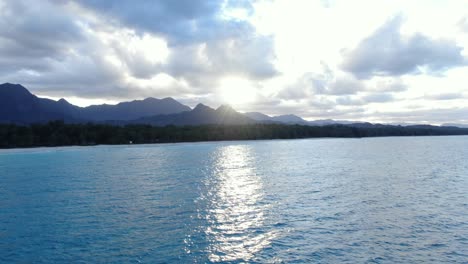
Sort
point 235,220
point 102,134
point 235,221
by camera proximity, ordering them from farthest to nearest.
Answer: point 102,134 → point 235,220 → point 235,221

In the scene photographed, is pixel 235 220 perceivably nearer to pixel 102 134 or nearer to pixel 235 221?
pixel 235 221

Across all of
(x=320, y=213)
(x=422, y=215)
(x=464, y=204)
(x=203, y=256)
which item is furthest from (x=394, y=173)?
(x=203, y=256)

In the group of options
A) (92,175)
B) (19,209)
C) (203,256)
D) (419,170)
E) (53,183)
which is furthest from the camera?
(419,170)

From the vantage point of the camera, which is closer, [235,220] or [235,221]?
[235,221]

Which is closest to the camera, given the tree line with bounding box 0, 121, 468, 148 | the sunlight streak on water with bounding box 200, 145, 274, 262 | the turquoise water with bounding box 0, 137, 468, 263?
the turquoise water with bounding box 0, 137, 468, 263

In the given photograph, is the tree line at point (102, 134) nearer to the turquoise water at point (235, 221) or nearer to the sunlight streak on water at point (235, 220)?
the turquoise water at point (235, 221)

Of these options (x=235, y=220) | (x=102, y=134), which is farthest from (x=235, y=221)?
(x=102, y=134)

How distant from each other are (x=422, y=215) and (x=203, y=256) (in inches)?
822

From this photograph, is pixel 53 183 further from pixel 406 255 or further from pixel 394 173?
pixel 394 173

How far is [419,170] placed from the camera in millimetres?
62688

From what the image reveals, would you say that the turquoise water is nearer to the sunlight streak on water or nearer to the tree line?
the sunlight streak on water

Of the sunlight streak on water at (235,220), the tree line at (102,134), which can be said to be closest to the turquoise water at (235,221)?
the sunlight streak on water at (235,220)

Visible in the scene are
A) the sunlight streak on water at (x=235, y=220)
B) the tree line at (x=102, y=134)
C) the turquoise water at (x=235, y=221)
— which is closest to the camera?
the turquoise water at (x=235, y=221)

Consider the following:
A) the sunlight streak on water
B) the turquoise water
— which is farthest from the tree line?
the sunlight streak on water
